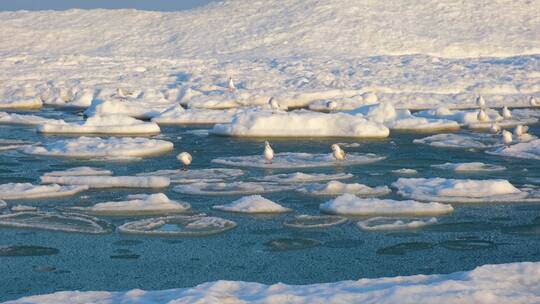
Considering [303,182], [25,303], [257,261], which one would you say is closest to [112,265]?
[257,261]

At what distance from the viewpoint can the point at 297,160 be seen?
15.1 m

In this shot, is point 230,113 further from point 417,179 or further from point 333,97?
point 417,179

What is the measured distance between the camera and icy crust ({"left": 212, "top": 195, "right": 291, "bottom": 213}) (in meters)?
11.0

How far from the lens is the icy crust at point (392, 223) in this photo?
10.1 metres

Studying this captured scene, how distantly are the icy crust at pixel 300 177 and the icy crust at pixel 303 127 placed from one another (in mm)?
4518

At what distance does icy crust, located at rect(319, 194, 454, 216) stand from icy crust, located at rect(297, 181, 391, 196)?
2.86 feet

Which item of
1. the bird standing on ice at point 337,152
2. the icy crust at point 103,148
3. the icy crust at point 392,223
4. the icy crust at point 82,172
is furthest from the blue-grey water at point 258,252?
the icy crust at point 103,148

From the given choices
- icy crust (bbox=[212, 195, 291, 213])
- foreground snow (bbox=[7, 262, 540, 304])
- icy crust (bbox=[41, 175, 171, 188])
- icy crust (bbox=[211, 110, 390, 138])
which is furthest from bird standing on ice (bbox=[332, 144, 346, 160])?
foreground snow (bbox=[7, 262, 540, 304])

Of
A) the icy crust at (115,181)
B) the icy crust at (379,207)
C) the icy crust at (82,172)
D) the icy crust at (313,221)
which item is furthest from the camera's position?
the icy crust at (82,172)

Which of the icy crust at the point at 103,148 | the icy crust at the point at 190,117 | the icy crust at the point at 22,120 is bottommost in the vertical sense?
the icy crust at the point at 103,148

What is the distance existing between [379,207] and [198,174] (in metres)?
3.75

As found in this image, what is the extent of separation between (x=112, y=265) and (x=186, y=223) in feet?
5.86

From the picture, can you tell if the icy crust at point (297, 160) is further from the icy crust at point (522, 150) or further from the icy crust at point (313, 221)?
the icy crust at point (313, 221)

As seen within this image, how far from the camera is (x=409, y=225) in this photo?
10.2 m
